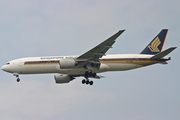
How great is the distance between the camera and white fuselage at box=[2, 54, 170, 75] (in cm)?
3691

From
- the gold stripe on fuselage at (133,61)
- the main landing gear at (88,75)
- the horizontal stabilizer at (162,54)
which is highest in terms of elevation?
the horizontal stabilizer at (162,54)

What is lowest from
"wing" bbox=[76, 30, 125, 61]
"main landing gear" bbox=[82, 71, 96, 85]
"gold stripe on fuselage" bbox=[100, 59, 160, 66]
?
"main landing gear" bbox=[82, 71, 96, 85]

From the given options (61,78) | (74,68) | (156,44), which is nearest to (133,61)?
(156,44)

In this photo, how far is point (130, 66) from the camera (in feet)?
123

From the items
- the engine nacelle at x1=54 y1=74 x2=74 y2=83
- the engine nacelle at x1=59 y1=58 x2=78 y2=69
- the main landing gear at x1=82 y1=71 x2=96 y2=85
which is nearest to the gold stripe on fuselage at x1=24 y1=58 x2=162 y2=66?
the main landing gear at x1=82 y1=71 x2=96 y2=85

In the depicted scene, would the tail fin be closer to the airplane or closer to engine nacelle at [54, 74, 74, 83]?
the airplane

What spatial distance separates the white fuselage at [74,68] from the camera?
36906 mm

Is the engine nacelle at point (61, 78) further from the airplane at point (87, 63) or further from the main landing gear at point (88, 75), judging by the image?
the airplane at point (87, 63)

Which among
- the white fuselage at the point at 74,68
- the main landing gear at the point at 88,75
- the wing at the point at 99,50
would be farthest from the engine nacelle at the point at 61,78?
the wing at the point at 99,50

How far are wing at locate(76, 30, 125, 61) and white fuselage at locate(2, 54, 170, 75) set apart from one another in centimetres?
186

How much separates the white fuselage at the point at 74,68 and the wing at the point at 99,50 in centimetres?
186

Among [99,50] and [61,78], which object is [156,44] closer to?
[99,50]

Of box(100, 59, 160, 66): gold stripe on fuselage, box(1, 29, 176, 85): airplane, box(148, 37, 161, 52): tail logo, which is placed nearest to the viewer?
box(1, 29, 176, 85): airplane

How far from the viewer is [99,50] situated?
34.5 metres
